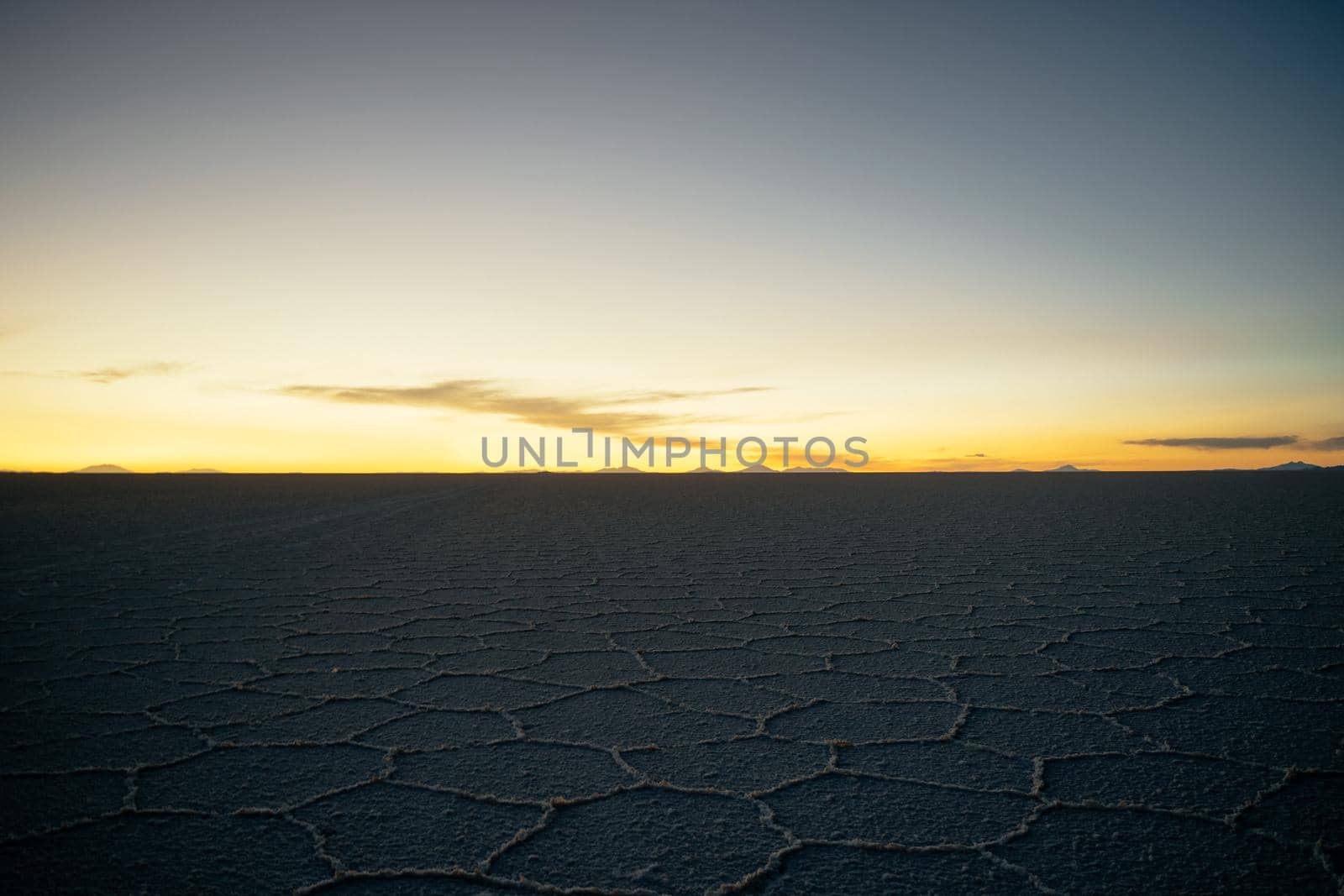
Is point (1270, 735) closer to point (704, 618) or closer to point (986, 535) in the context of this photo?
point (704, 618)

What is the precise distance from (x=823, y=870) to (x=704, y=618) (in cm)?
175

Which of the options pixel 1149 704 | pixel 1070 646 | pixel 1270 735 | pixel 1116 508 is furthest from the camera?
pixel 1116 508

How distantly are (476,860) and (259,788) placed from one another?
50cm

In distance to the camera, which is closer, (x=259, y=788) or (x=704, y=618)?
(x=259, y=788)

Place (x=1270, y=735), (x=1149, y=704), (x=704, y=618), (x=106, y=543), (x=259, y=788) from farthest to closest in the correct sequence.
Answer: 1. (x=106, y=543)
2. (x=704, y=618)
3. (x=1149, y=704)
4. (x=1270, y=735)
5. (x=259, y=788)

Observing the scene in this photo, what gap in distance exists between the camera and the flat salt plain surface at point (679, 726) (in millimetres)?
Result: 1257

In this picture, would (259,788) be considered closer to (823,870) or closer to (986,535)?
(823,870)

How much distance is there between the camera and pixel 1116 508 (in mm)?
7258

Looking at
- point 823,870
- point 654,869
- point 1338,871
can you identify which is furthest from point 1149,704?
point 654,869

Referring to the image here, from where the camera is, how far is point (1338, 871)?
1.19m

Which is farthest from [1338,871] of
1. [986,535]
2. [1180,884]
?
[986,535]

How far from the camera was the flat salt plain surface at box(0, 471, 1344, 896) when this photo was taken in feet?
4.12

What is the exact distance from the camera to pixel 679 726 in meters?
1.83

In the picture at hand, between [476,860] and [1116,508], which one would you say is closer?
[476,860]
